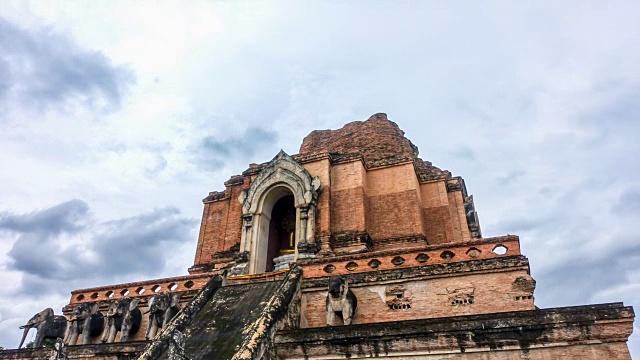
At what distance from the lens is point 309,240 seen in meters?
15.4

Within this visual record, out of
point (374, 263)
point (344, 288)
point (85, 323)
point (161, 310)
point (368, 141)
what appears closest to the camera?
point (344, 288)

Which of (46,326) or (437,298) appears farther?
(46,326)

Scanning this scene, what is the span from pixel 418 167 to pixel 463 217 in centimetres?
284

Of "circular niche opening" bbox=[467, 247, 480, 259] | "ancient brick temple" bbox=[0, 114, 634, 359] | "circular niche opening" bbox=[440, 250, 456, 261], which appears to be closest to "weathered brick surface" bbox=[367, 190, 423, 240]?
"ancient brick temple" bbox=[0, 114, 634, 359]

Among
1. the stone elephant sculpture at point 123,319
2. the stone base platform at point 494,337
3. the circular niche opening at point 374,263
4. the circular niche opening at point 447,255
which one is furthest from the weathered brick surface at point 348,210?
the stone base platform at point 494,337

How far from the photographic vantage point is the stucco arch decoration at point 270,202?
1580cm

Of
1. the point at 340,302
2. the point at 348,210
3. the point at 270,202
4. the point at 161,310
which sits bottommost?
the point at 340,302

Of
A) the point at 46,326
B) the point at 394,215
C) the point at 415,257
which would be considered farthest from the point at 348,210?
the point at 46,326

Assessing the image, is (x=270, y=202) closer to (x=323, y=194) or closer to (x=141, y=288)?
(x=323, y=194)

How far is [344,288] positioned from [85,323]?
25.4ft

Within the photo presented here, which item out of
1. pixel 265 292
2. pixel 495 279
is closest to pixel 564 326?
pixel 495 279

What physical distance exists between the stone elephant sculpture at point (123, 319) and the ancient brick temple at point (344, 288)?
4 centimetres

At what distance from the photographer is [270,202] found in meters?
17.6

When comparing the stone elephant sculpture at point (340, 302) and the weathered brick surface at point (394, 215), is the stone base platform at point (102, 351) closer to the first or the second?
the stone elephant sculpture at point (340, 302)
